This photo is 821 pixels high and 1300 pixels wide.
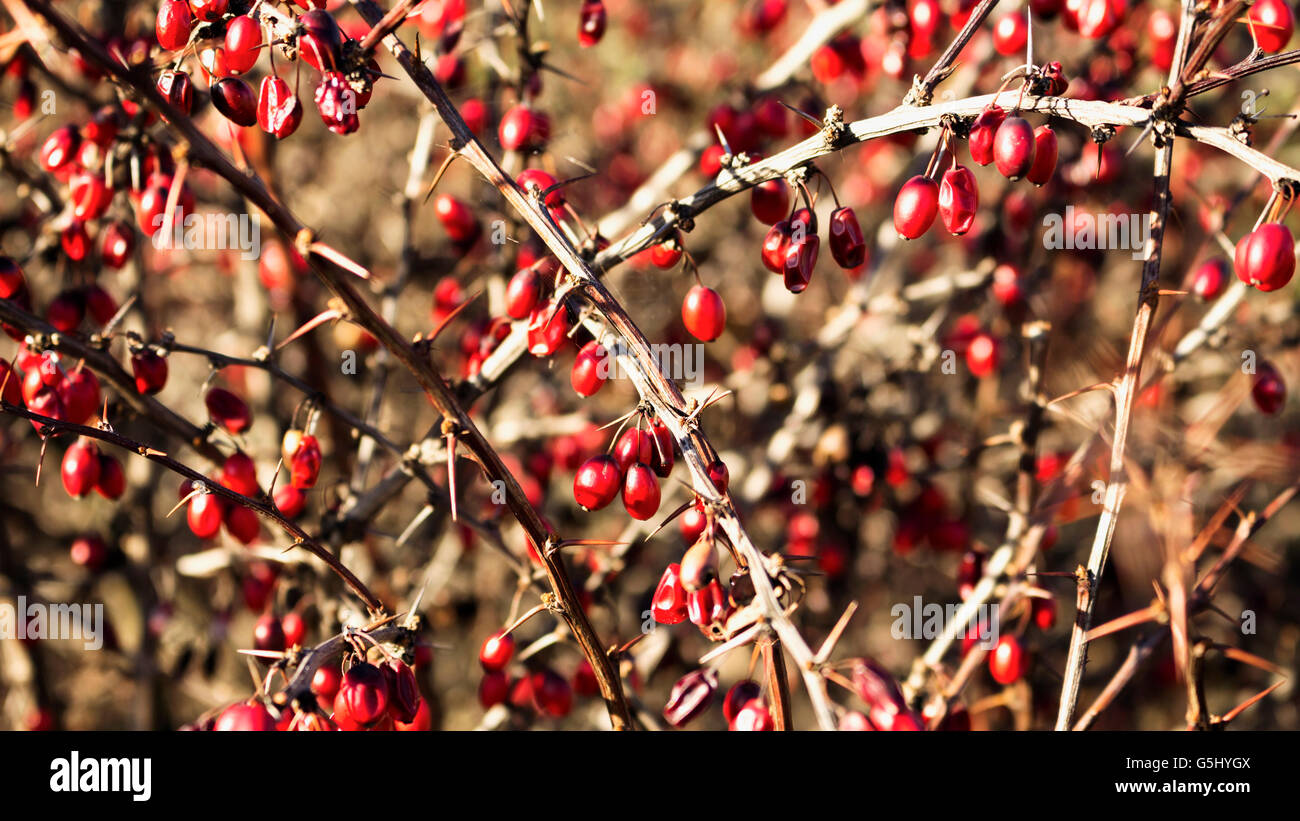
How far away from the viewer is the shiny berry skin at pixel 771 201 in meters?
2.00

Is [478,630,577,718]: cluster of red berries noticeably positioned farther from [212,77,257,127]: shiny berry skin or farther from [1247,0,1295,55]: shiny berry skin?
[1247,0,1295,55]: shiny berry skin

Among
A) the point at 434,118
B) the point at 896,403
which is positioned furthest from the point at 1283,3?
the point at 434,118

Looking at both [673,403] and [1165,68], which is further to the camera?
[1165,68]

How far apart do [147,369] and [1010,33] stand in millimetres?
2275

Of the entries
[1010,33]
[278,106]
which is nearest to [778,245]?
[278,106]

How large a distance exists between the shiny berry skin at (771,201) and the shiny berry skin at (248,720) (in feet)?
4.28

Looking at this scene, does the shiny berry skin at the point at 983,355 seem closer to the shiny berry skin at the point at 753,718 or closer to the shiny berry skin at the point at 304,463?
the shiny berry skin at the point at 753,718

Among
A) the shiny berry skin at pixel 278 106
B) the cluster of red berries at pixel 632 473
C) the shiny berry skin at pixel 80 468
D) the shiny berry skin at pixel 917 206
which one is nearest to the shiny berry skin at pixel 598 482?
the cluster of red berries at pixel 632 473

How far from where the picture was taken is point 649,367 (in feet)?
5.27

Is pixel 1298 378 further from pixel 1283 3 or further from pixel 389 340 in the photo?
pixel 389 340

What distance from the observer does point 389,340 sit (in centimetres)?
174

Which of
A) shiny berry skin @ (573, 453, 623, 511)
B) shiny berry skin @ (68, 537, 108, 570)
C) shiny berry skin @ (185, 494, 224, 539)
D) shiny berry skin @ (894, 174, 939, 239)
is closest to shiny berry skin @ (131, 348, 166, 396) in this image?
shiny berry skin @ (185, 494, 224, 539)

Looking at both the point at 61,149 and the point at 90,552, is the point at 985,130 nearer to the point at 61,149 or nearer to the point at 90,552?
the point at 61,149

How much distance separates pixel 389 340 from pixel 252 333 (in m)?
2.01
